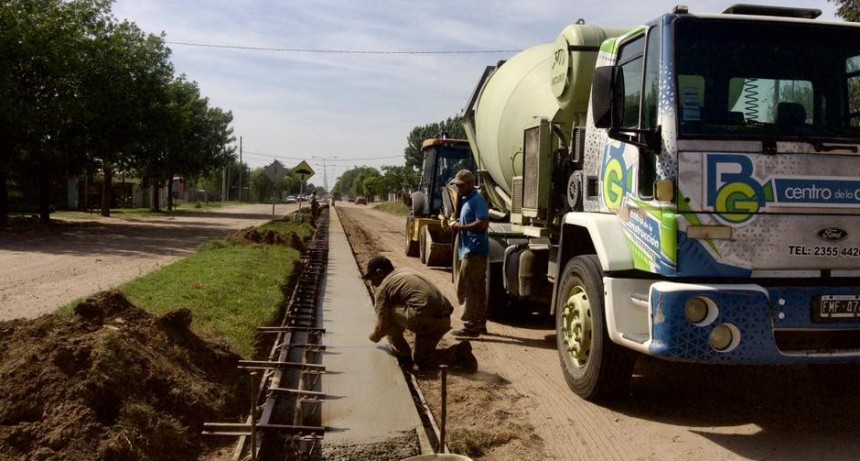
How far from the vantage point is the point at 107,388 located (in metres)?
5.13

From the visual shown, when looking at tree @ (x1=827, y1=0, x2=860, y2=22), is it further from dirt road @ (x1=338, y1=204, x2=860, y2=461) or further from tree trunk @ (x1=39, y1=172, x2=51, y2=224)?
tree trunk @ (x1=39, y1=172, x2=51, y2=224)

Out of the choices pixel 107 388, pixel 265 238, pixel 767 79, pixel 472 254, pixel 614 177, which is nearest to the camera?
pixel 107 388

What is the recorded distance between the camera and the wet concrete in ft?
18.4

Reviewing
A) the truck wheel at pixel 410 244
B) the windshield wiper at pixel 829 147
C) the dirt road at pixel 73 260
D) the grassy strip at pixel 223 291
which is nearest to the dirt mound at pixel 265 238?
the dirt road at pixel 73 260

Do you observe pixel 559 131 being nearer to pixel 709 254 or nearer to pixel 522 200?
pixel 522 200

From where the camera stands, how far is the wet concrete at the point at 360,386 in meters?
5.61

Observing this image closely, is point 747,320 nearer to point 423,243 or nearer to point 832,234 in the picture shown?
point 832,234

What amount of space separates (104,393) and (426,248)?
12700 millimetres

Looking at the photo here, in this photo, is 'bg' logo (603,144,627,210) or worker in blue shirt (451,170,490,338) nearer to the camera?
'bg' logo (603,144,627,210)

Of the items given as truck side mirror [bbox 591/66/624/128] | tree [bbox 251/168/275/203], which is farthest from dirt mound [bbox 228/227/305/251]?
tree [bbox 251/168/275/203]

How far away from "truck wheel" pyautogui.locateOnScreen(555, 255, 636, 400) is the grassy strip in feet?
11.0

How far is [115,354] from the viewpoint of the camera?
557 cm

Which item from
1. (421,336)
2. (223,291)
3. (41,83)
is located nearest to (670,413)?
(421,336)

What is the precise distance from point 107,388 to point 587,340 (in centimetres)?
359
